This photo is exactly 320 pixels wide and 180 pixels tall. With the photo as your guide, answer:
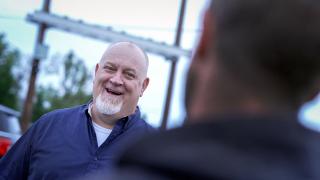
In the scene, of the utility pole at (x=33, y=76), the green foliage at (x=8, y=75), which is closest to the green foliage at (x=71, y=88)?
the green foliage at (x=8, y=75)

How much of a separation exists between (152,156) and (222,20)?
0.32 metres

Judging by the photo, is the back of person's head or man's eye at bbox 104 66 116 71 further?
man's eye at bbox 104 66 116 71

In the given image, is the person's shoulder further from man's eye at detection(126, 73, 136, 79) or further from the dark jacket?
the dark jacket

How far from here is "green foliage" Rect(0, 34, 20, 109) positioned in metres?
37.1

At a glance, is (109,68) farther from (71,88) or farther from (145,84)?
(71,88)

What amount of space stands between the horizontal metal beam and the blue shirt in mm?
12595

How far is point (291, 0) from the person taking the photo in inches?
45.0

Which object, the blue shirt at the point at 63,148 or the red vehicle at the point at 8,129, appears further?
the red vehicle at the point at 8,129

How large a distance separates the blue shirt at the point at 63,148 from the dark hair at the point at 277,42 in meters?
2.23

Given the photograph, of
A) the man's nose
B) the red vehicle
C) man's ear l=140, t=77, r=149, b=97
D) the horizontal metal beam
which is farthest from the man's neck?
the horizontal metal beam

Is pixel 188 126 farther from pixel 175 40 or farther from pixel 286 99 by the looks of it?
pixel 175 40

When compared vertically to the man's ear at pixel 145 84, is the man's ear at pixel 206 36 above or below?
above

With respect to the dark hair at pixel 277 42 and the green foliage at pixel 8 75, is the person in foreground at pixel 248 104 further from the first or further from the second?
the green foliage at pixel 8 75

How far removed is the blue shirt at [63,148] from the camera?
10.7 feet
